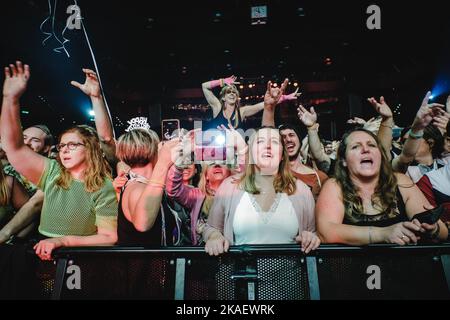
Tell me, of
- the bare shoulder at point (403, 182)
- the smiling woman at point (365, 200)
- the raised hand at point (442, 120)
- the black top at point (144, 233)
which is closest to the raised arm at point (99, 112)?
the black top at point (144, 233)

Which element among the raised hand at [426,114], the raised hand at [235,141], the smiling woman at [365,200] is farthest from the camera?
the raised hand at [235,141]

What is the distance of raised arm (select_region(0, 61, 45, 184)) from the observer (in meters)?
2.13

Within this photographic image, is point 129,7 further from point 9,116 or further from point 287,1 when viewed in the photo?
point 9,116

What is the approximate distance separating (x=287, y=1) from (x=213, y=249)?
430 cm

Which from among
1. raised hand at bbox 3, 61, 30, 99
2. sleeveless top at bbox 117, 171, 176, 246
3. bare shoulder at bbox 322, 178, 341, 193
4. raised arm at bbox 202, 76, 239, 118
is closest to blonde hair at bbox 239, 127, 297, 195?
bare shoulder at bbox 322, 178, 341, 193

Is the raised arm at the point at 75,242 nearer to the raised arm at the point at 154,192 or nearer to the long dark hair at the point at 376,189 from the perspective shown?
the raised arm at the point at 154,192

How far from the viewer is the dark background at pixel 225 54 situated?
4.57 meters

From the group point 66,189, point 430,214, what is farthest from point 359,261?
point 66,189

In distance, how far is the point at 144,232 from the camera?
197 cm

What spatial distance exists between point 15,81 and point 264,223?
5.75 ft

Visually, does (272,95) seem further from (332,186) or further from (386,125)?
(332,186)

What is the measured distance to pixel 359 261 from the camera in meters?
1.53

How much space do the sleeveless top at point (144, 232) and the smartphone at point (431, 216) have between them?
4.34 ft

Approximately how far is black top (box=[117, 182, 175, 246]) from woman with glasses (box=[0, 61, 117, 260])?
0.23 ft
